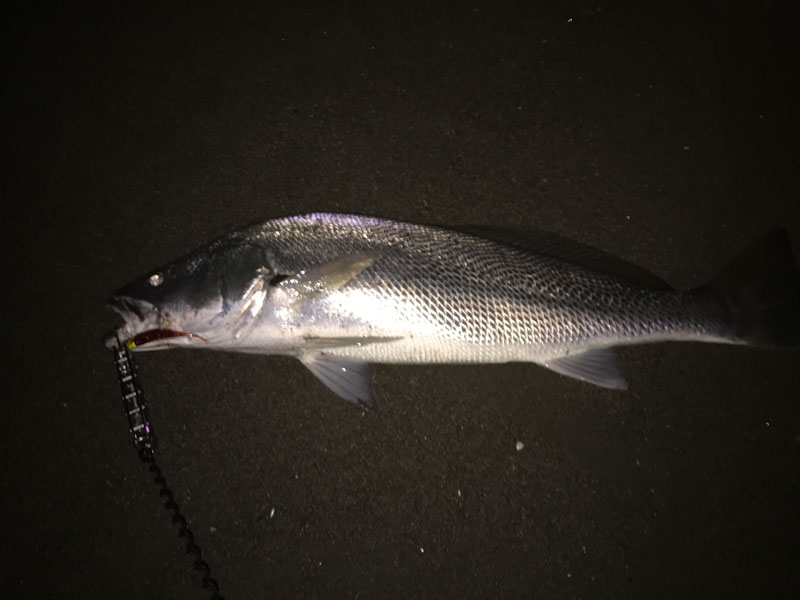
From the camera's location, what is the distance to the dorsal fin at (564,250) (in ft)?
5.74

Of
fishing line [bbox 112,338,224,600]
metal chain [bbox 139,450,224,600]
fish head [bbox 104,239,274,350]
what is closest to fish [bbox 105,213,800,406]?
fish head [bbox 104,239,274,350]

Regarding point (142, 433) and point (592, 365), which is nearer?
point (592, 365)

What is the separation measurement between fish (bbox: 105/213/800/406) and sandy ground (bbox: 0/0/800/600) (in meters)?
0.35

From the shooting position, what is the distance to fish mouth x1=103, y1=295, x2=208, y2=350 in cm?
155

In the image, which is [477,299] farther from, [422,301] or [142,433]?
[142,433]

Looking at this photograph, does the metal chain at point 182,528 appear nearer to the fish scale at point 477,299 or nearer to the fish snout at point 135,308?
the fish snout at point 135,308

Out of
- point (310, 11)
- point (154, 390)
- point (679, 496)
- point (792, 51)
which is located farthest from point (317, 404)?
point (792, 51)

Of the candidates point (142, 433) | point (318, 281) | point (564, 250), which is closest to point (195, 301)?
point (318, 281)

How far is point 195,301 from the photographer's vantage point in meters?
1.56

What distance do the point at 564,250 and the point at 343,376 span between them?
40.0 inches

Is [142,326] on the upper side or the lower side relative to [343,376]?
upper

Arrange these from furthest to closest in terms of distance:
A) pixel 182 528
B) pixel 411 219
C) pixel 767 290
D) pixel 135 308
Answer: pixel 411 219 < pixel 182 528 < pixel 767 290 < pixel 135 308

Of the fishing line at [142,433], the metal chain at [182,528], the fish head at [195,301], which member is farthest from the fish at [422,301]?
the metal chain at [182,528]

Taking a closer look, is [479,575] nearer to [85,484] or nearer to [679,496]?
[679,496]
